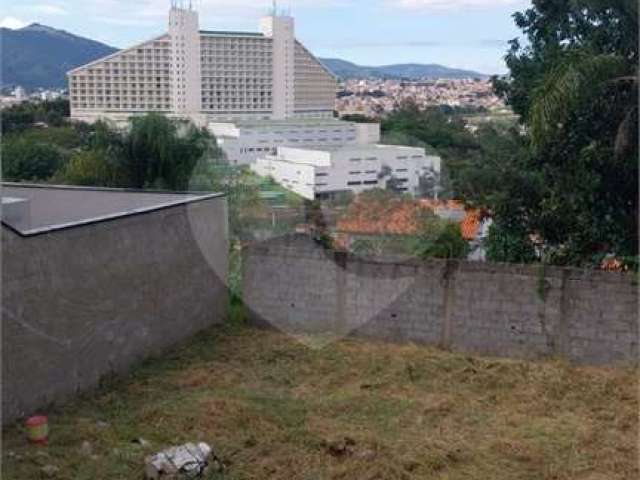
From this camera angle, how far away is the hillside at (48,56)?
14148 mm

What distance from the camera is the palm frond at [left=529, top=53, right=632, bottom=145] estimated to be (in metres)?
6.10

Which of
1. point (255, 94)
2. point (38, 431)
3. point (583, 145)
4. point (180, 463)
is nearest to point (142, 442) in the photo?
point (180, 463)

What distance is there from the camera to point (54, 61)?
19391 mm

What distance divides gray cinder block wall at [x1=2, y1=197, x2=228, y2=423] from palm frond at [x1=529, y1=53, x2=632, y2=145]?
345 centimetres

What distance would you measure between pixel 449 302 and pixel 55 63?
16189mm

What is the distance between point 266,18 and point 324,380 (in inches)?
123

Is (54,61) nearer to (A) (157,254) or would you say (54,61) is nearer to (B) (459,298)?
(A) (157,254)

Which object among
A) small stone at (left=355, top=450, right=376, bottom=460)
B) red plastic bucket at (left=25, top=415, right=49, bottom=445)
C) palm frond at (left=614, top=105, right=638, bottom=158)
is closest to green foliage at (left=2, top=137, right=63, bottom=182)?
red plastic bucket at (left=25, top=415, right=49, bottom=445)

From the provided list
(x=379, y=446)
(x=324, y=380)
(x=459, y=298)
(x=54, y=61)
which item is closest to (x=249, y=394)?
(x=324, y=380)

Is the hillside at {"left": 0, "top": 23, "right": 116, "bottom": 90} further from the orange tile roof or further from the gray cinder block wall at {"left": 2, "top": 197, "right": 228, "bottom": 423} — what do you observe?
the orange tile roof

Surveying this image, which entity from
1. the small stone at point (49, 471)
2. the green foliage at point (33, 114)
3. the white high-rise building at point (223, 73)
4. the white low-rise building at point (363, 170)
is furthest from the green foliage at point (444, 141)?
the green foliage at point (33, 114)

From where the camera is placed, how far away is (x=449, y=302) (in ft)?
21.5

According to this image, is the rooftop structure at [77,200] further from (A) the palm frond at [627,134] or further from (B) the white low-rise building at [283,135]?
(A) the palm frond at [627,134]

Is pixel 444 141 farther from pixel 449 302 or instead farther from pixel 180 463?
pixel 180 463
